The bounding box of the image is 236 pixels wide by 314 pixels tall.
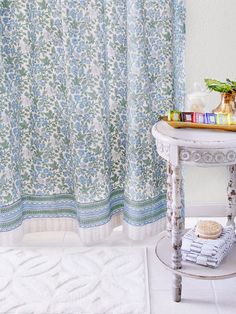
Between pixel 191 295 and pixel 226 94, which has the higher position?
pixel 226 94

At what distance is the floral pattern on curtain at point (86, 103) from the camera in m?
2.31

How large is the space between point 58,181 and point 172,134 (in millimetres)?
931

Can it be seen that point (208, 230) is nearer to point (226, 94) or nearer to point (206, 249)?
point (206, 249)

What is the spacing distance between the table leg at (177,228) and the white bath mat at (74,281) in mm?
160

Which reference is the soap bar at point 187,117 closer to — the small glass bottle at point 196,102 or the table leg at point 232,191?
the small glass bottle at point 196,102

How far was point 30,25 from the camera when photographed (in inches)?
92.6

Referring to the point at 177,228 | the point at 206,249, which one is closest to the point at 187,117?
the point at 177,228

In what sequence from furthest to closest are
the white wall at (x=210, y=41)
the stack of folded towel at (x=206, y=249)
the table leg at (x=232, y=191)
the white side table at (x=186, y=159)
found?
the white wall at (x=210, y=41)
the table leg at (x=232, y=191)
the stack of folded towel at (x=206, y=249)
the white side table at (x=186, y=159)

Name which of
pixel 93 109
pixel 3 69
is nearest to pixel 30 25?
pixel 3 69

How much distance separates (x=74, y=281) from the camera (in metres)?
2.21

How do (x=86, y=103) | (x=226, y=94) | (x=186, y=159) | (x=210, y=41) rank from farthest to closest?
(x=210, y=41)
(x=86, y=103)
(x=226, y=94)
(x=186, y=159)

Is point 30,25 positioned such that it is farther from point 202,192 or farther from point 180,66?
point 202,192

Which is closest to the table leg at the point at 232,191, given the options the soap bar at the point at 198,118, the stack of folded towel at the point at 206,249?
the stack of folded towel at the point at 206,249

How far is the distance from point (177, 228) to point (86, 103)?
865 mm
